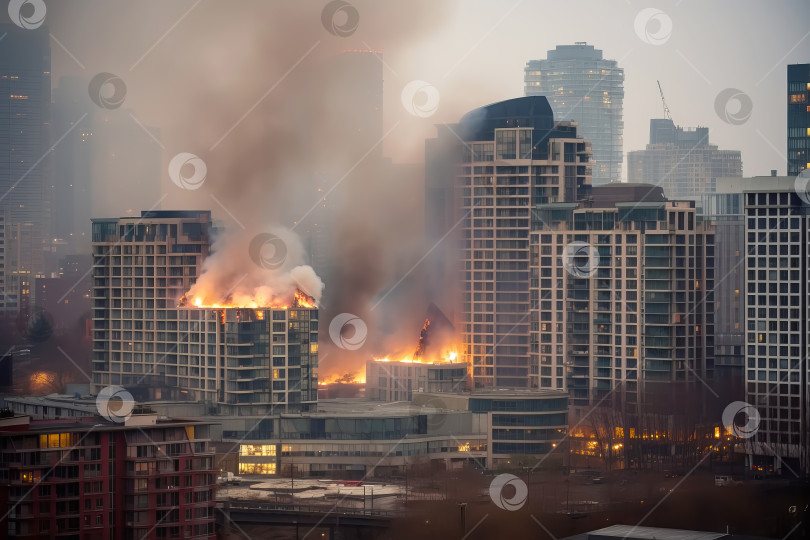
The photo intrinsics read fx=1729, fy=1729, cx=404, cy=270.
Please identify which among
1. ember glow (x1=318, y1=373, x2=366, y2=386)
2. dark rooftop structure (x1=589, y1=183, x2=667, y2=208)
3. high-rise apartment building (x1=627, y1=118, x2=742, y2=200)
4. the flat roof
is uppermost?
high-rise apartment building (x1=627, y1=118, x2=742, y2=200)

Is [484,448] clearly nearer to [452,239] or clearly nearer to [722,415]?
[722,415]

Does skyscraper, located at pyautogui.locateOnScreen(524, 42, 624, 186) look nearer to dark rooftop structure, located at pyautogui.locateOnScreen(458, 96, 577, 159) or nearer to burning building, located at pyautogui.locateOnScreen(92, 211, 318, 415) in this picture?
dark rooftop structure, located at pyautogui.locateOnScreen(458, 96, 577, 159)

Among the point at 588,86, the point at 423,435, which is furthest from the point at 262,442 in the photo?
the point at 588,86

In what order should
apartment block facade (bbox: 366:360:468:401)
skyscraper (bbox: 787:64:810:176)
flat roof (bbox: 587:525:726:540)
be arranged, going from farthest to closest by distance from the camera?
skyscraper (bbox: 787:64:810:176) < apartment block facade (bbox: 366:360:468:401) < flat roof (bbox: 587:525:726:540)

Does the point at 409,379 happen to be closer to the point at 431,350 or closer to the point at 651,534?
the point at 431,350

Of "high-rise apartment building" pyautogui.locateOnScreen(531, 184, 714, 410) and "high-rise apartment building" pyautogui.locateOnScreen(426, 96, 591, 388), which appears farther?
"high-rise apartment building" pyautogui.locateOnScreen(426, 96, 591, 388)

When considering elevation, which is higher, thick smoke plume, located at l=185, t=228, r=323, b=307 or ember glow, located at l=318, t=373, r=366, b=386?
thick smoke plume, located at l=185, t=228, r=323, b=307

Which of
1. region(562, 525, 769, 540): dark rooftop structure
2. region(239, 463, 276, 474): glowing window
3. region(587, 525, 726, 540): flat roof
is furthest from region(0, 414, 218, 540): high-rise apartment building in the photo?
region(239, 463, 276, 474): glowing window
